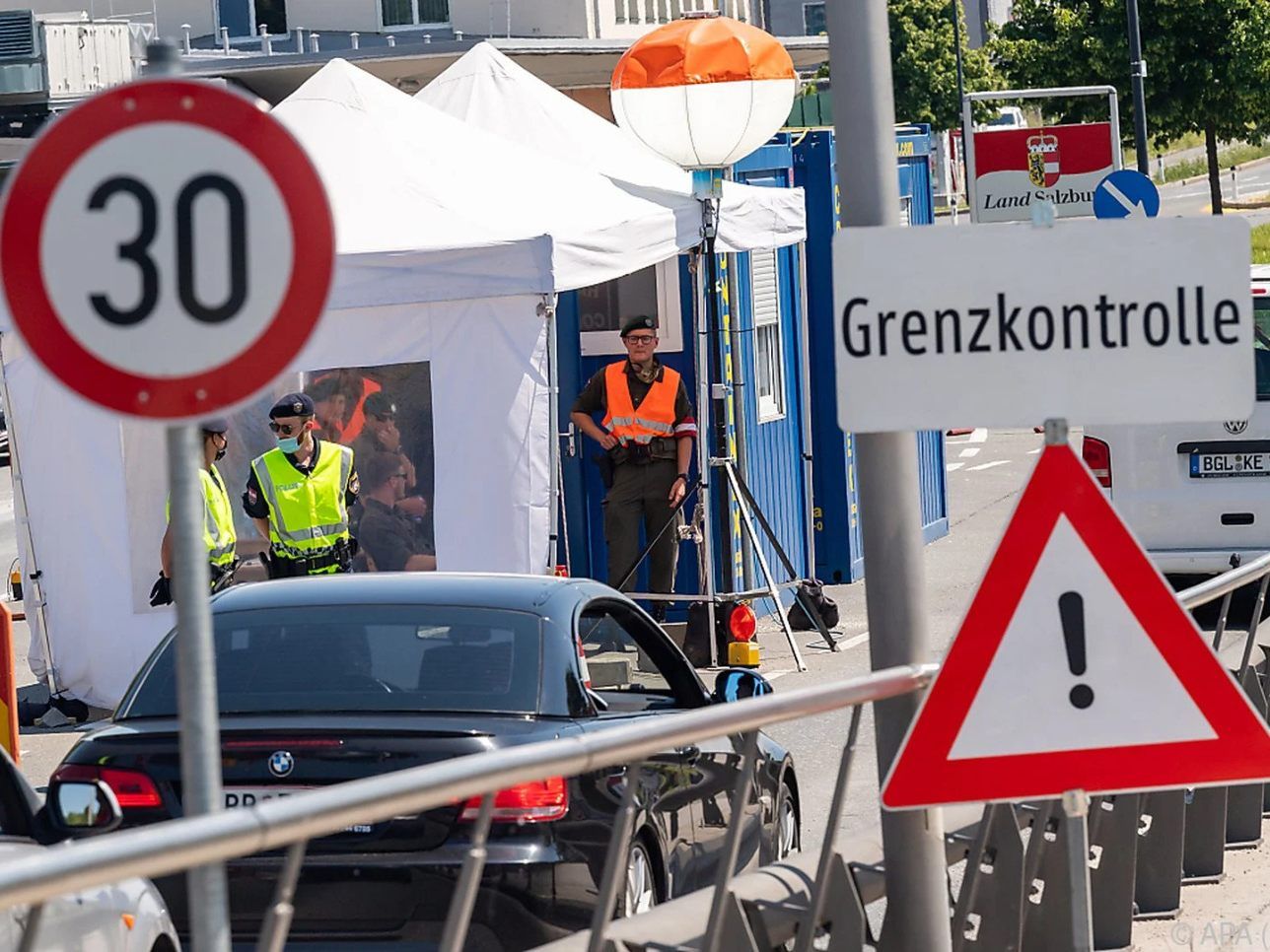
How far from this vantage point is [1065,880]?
247 inches

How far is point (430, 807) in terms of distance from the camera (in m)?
3.97

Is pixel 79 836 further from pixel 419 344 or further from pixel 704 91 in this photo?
pixel 704 91

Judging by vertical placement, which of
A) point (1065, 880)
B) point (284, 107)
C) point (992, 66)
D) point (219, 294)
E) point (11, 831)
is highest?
point (992, 66)

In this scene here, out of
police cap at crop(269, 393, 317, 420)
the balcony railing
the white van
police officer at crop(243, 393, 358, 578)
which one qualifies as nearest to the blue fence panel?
the white van

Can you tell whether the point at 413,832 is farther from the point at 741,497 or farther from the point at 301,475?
the point at 741,497

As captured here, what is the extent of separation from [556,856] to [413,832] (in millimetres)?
388

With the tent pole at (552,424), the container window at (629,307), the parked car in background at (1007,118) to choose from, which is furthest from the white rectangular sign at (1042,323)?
the parked car in background at (1007,118)

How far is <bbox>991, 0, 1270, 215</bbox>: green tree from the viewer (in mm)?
48219

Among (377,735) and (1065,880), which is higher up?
(377,735)

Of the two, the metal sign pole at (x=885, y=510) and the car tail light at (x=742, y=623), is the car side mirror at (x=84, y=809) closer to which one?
the metal sign pole at (x=885, y=510)

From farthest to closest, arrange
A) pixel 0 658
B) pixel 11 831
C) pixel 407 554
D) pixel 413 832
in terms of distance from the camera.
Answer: pixel 407 554
pixel 0 658
pixel 413 832
pixel 11 831

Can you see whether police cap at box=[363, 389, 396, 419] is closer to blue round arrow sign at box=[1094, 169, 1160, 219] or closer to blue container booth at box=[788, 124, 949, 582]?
blue container booth at box=[788, 124, 949, 582]

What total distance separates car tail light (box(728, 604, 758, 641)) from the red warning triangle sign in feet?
28.7

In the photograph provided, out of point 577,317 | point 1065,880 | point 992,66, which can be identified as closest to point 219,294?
point 1065,880
